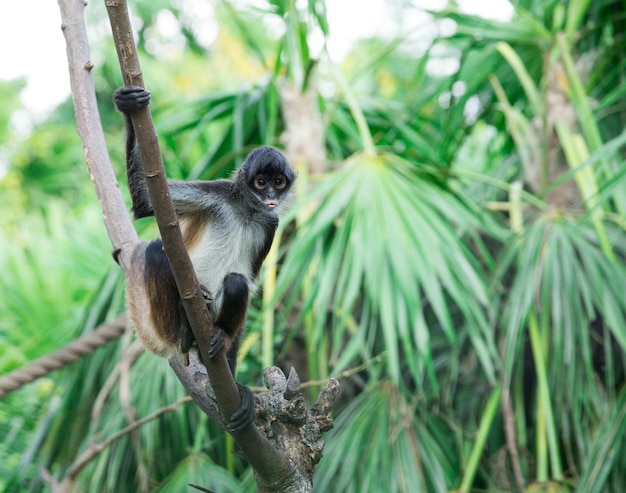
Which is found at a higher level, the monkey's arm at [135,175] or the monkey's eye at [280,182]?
the monkey's arm at [135,175]

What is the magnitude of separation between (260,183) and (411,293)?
4.39 feet

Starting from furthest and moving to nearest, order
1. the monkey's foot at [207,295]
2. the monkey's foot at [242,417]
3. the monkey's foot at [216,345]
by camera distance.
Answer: the monkey's foot at [207,295] < the monkey's foot at [242,417] < the monkey's foot at [216,345]

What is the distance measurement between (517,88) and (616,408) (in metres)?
2.83

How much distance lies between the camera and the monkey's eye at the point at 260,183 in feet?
11.0

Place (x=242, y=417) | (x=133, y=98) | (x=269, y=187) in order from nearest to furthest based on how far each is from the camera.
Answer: (x=133, y=98) → (x=242, y=417) → (x=269, y=187)

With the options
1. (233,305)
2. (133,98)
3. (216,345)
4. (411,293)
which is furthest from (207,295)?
(411,293)

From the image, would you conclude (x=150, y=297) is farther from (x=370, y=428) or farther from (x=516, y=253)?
(x=516, y=253)

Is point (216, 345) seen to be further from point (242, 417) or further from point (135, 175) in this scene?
point (135, 175)

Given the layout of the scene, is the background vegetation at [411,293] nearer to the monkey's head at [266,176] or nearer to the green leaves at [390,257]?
the green leaves at [390,257]

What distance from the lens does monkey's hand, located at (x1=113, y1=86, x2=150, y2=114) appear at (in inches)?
87.8

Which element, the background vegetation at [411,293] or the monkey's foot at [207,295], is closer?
the monkey's foot at [207,295]

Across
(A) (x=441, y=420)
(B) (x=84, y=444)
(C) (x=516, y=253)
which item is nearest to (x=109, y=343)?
(B) (x=84, y=444)

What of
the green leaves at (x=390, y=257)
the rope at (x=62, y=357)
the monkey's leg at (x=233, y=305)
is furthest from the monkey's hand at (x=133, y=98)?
the rope at (x=62, y=357)

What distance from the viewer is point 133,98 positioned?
2.24 meters
